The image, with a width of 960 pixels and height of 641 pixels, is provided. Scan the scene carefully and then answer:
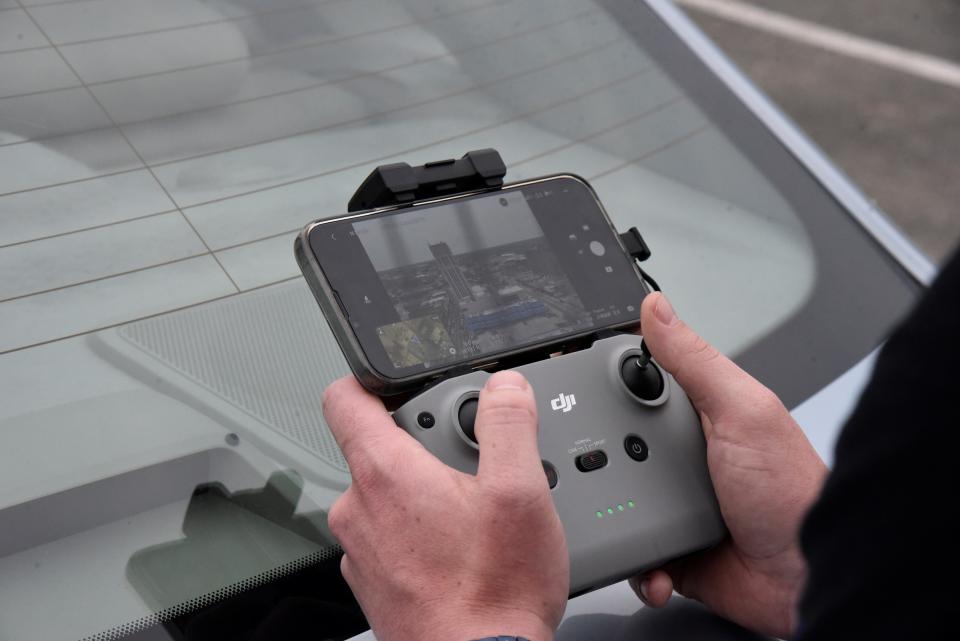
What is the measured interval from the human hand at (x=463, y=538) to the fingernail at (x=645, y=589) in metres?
0.18

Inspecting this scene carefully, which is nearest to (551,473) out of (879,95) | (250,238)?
(250,238)

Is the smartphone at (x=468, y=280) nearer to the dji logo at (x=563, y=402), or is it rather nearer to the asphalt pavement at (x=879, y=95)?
the dji logo at (x=563, y=402)

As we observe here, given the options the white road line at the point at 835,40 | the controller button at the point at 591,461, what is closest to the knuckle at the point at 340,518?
the controller button at the point at 591,461

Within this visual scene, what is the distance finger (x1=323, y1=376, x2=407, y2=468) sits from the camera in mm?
819

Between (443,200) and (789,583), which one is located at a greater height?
(443,200)

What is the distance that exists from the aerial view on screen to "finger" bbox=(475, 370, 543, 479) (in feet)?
0.42

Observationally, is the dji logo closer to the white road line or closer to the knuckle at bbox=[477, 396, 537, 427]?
the knuckle at bbox=[477, 396, 537, 427]

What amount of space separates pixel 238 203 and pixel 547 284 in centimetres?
41

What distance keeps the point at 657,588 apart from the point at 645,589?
0.6 inches

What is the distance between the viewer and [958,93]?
4438 mm

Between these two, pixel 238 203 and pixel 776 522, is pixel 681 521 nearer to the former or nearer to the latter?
pixel 776 522

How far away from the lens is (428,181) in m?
1.01

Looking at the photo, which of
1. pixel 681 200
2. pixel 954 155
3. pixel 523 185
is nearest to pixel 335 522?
pixel 523 185

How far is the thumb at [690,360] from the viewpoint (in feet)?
3.02
